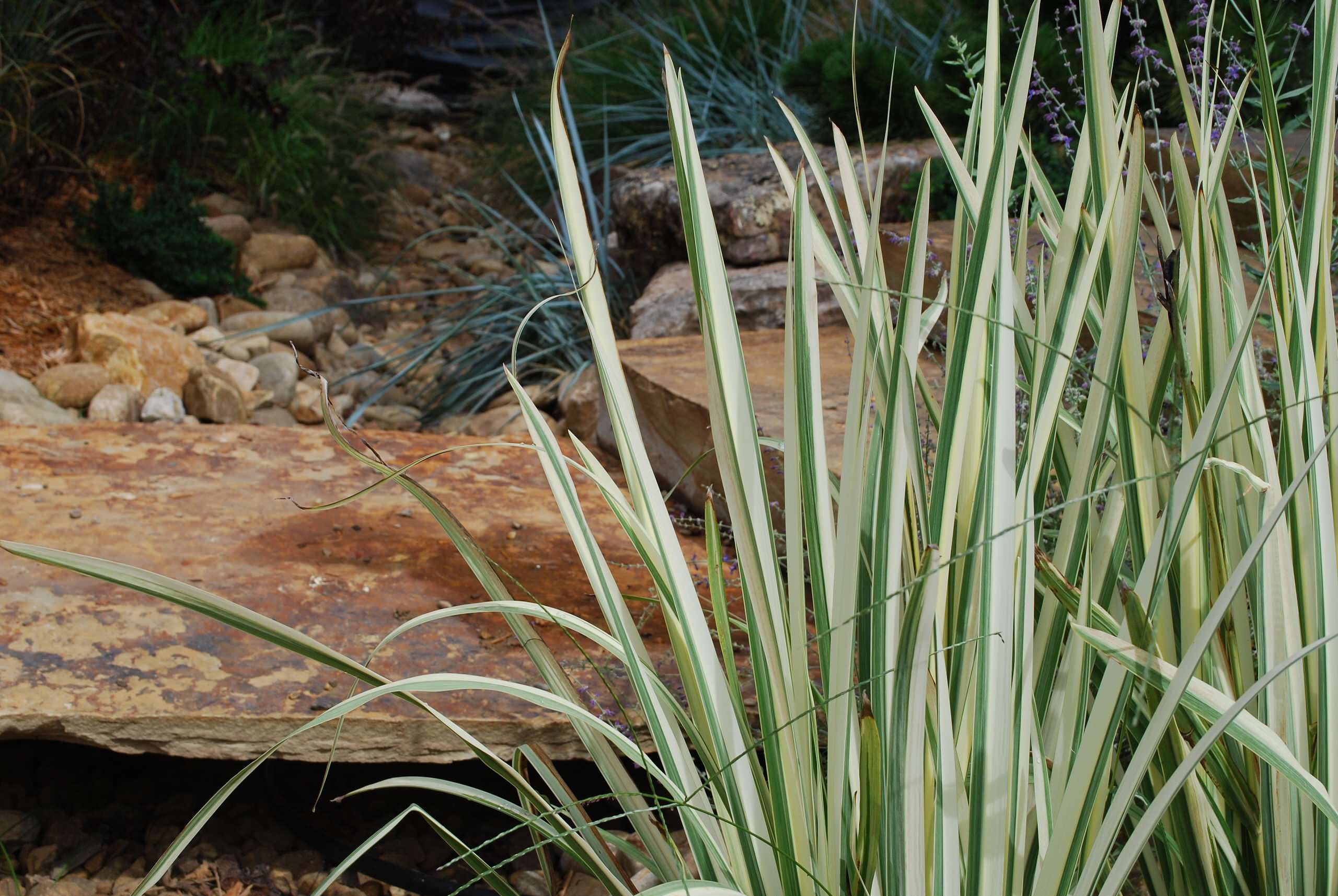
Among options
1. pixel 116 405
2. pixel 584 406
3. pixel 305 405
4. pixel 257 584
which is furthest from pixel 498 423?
pixel 257 584

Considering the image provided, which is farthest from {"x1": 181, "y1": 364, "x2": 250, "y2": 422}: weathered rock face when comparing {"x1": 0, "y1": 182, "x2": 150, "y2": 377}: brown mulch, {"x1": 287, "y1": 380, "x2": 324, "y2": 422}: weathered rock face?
{"x1": 0, "y1": 182, "x2": 150, "y2": 377}: brown mulch

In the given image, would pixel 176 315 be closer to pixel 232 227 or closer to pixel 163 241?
pixel 163 241

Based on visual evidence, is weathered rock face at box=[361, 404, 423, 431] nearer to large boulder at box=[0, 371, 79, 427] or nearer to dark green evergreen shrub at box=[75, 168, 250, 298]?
large boulder at box=[0, 371, 79, 427]

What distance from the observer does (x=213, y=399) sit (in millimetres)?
3225

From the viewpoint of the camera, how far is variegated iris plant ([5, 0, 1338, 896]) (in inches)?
29.8

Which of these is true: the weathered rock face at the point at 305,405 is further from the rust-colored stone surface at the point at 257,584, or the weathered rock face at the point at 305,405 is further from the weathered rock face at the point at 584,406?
the rust-colored stone surface at the point at 257,584

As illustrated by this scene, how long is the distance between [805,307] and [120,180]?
4742 mm

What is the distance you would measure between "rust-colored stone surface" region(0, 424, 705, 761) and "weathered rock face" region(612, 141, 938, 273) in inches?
46.1

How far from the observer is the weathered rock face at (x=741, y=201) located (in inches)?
127

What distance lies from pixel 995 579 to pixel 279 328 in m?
3.70

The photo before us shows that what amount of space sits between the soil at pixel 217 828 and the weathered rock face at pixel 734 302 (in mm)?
1512

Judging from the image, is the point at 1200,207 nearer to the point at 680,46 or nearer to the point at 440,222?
the point at 680,46

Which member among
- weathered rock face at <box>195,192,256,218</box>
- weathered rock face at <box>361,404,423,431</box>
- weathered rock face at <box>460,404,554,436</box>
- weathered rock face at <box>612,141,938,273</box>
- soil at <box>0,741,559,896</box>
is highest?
weathered rock face at <box>612,141,938,273</box>

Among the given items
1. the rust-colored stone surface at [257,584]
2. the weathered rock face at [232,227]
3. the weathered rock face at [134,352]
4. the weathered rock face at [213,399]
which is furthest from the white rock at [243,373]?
the weathered rock face at [232,227]
